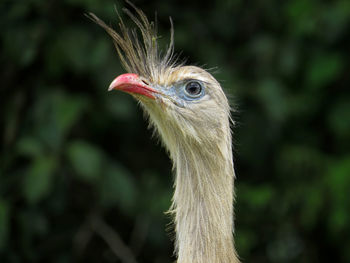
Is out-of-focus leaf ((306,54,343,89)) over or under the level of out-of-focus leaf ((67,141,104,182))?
over

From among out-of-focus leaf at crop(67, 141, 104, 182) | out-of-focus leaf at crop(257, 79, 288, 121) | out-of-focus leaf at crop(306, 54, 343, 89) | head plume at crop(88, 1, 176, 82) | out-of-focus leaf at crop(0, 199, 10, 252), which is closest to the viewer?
head plume at crop(88, 1, 176, 82)

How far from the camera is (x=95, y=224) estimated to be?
13.0 ft

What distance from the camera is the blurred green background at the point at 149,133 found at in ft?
11.7

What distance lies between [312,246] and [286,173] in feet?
2.11

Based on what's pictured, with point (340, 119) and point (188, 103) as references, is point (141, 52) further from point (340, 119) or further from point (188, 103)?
point (340, 119)

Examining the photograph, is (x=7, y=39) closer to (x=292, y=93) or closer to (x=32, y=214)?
(x=32, y=214)

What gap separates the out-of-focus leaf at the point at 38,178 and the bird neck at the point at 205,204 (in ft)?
4.33

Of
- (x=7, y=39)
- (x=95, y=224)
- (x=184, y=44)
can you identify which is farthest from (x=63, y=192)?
(x=184, y=44)

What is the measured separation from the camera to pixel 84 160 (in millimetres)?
3408

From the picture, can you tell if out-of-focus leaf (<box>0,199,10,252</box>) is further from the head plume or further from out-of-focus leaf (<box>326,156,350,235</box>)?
out-of-focus leaf (<box>326,156,350,235</box>)

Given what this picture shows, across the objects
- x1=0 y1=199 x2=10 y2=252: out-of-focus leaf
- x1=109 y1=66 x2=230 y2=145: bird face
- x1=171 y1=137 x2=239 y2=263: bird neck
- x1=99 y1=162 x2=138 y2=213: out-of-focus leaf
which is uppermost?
x1=109 y1=66 x2=230 y2=145: bird face

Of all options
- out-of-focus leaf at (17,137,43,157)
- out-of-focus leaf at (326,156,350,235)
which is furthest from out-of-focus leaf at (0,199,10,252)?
out-of-focus leaf at (326,156,350,235)

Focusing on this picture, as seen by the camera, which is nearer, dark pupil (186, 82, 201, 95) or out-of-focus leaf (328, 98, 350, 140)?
dark pupil (186, 82, 201, 95)

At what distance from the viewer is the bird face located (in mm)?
2203
